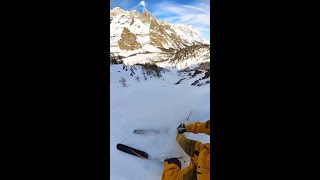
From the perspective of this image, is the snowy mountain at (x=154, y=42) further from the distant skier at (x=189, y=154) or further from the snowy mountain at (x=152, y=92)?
the distant skier at (x=189, y=154)

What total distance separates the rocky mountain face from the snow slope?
21cm

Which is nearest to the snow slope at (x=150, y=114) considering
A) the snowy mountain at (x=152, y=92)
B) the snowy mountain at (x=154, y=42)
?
the snowy mountain at (x=152, y=92)

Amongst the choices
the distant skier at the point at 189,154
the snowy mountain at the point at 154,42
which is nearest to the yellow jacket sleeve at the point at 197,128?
the distant skier at the point at 189,154

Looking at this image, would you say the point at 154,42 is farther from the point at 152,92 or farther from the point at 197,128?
the point at 197,128

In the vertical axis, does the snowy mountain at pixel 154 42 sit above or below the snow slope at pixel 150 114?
above

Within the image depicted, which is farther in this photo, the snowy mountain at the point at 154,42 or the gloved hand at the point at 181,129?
the gloved hand at the point at 181,129

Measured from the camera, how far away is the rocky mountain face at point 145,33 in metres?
1.65

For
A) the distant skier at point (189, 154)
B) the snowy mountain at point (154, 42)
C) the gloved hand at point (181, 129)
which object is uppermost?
the snowy mountain at point (154, 42)

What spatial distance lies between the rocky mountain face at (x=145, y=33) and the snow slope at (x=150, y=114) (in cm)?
21

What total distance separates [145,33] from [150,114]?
594mm
